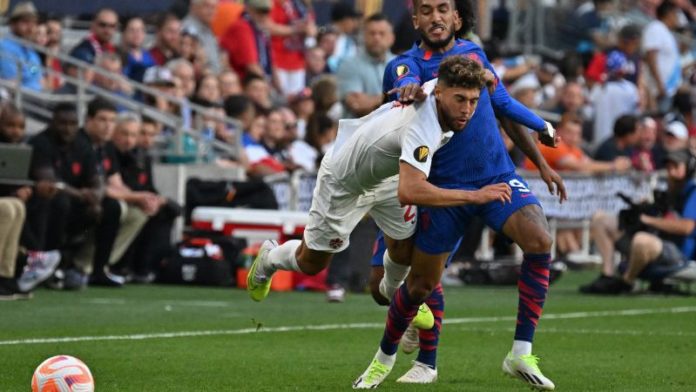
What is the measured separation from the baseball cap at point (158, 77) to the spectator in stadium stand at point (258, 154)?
111 cm

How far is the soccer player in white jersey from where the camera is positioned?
808cm

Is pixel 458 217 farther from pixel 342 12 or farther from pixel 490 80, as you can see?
pixel 342 12

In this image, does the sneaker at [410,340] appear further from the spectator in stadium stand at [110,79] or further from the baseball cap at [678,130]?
the baseball cap at [678,130]

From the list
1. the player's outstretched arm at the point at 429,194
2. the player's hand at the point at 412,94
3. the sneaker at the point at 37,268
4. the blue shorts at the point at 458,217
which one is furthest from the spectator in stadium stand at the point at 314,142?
the player's outstretched arm at the point at 429,194

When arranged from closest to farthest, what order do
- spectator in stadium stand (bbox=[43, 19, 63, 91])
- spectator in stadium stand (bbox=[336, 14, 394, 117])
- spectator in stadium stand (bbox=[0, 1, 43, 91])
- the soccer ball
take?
1. the soccer ball
2. spectator in stadium stand (bbox=[336, 14, 394, 117])
3. spectator in stadium stand (bbox=[0, 1, 43, 91])
4. spectator in stadium stand (bbox=[43, 19, 63, 91])

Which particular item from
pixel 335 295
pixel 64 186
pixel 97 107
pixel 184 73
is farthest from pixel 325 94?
pixel 335 295

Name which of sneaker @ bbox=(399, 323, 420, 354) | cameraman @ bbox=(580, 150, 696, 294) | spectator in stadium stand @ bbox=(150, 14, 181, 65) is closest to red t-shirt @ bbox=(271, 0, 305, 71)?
spectator in stadium stand @ bbox=(150, 14, 181, 65)

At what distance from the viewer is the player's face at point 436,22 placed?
29.2ft

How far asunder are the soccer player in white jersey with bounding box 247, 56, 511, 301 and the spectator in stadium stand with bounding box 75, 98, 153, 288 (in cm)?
622

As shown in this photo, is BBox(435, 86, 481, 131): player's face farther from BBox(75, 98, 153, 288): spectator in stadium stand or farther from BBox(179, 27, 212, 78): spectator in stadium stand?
BBox(179, 27, 212, 78): spectator in stadium stand

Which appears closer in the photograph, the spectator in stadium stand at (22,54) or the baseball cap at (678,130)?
the spectator in stadium stand at (22,54)

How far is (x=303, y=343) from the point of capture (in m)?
10.9

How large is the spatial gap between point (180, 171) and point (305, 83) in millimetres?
5490

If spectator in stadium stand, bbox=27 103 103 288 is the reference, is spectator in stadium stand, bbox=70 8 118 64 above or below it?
above
